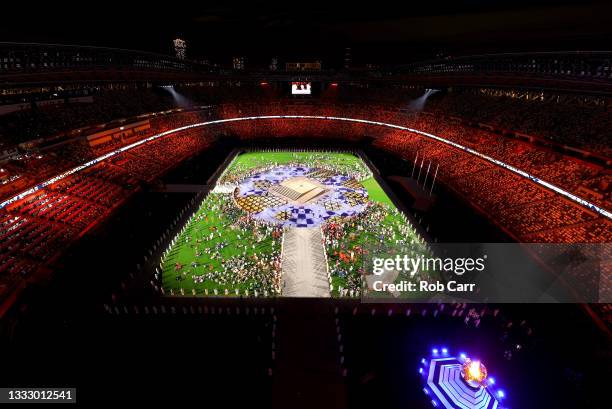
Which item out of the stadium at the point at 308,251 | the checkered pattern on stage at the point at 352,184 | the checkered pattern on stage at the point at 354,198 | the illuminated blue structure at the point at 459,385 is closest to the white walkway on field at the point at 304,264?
the stadium at the point at 308,251

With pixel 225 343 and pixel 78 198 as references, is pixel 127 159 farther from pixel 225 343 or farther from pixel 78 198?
pixel 225 343

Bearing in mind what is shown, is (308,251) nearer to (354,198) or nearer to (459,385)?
(354,198)

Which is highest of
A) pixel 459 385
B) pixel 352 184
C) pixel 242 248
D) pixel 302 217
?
pixel 352 184

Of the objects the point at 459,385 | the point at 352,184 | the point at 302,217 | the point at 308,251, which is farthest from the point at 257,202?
the point at 459,385

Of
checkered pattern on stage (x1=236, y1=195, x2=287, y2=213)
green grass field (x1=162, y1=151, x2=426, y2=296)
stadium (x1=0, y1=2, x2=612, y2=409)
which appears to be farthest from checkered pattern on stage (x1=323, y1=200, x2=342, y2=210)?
checkered pattern on stage (x1=236, y1=195, x2=287, y2=213)

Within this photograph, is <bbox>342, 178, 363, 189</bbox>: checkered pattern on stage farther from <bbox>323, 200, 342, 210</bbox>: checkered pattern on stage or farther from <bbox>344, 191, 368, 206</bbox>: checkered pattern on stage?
<bbox>323, 200, 342, 210</bbox>: checkered pattern on stage
